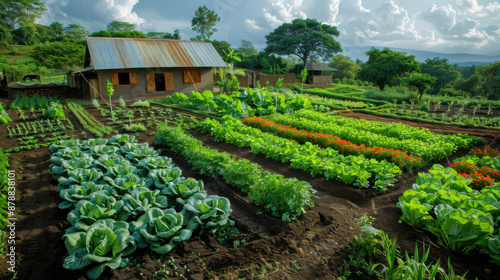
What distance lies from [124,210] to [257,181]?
2329 mm

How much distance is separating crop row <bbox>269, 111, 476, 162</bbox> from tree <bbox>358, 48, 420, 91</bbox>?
61.2ft

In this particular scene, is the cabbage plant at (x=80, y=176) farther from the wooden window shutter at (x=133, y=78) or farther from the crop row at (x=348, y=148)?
the wooden window shutter at (x=133, y=78)

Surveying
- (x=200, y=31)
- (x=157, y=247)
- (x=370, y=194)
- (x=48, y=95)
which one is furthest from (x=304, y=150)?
(x=200, y=31)

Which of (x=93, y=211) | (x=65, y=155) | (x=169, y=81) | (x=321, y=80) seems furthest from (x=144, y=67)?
(x=321, y=80)

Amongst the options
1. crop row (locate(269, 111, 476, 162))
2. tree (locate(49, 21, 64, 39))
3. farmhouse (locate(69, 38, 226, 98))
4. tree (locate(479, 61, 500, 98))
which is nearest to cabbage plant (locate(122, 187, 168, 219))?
crop row (locate(269, 111, 476, 162))

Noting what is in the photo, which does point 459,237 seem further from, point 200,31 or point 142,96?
point 200,31

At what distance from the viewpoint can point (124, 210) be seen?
178 inches

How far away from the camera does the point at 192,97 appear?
52.3ft

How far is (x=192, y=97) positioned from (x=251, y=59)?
28603 millimetres

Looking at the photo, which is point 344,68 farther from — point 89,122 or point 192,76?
point 89,122

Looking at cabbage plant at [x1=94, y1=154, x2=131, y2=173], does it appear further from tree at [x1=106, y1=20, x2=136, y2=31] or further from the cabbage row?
tree at [x1=106, y1=20, x2=136, y2=31]

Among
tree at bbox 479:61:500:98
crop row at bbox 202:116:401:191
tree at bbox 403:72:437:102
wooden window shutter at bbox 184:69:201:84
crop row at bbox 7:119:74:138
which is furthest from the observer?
tree at bbox 479:61:500:98

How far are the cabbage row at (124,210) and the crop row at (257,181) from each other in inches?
31.0

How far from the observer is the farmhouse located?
→ 690 inches
